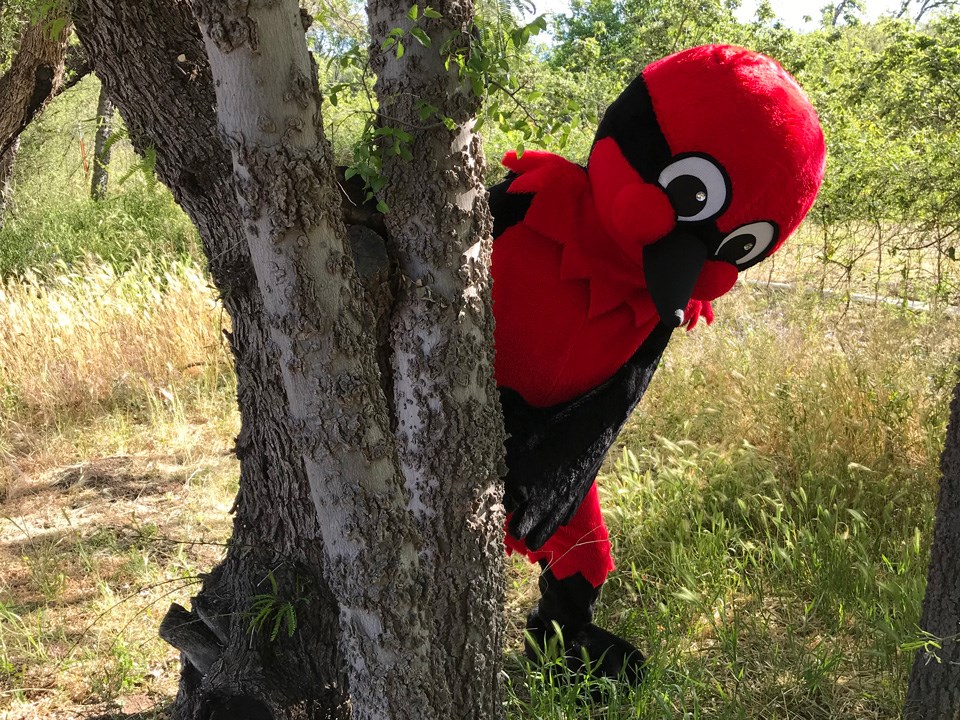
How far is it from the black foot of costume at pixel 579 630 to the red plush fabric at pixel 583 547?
0.04m

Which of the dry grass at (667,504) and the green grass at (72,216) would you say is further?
the green grass at (72,216)

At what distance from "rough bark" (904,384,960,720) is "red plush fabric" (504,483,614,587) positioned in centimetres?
87

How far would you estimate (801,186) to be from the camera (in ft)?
5.93

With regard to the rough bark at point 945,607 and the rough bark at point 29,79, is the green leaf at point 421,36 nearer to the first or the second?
the rough bark at point 945,607

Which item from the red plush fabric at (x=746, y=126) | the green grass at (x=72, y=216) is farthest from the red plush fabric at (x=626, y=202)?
the green grass at (x=72, y=216)

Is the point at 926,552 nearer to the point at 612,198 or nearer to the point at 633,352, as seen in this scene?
the point at 633,352

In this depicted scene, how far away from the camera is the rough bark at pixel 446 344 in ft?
4.63

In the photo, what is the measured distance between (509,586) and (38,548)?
196cm

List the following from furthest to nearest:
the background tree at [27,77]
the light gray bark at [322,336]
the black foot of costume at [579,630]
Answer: the background tree at [27,77] < the black foot of costume at [579,630] < the light gray bark at [322,336]

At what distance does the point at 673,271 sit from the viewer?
5.74ft

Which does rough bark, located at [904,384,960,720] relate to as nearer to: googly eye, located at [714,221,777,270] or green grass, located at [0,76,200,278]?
googly eye, located at [714,221,777,270]

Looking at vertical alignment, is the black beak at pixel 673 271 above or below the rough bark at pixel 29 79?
below

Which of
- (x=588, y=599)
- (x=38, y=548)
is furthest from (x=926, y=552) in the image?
(x=38, y=548)

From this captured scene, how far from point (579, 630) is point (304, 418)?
155 cm
